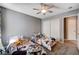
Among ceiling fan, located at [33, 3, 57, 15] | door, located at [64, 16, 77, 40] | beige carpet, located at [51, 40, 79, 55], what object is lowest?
beige carpet, located at [51, 40, 79, 55]

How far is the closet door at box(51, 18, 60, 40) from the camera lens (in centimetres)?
232

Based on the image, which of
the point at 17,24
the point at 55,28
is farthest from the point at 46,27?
the point at 17,24

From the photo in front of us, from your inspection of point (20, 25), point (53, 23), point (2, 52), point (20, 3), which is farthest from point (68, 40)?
point (2, 52)

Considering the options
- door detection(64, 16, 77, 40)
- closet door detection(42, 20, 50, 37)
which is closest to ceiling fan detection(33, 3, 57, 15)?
closet door detection(42, 20, 50, 37)

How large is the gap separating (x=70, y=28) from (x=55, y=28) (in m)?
0.31

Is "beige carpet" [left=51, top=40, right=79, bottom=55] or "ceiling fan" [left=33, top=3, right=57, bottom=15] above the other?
"ceiling fan" [left=33, top=3, right=57, bottom=15]

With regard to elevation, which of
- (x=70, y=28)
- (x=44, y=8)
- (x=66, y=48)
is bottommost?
(x=66, y=48)

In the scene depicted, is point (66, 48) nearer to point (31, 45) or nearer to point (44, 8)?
point (31, 45)

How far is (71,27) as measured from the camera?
232cm

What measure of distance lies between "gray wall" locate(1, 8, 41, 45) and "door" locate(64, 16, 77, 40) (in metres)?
0.58

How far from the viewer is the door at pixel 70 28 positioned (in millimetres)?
2300

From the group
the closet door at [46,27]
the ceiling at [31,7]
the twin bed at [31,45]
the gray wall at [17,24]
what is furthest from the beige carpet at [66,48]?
the ceiling at [31,7]

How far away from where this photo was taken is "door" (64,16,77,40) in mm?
2300

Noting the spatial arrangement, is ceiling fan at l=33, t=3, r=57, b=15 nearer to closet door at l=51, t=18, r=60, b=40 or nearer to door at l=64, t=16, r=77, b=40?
closet door at l=51, t=18, r=60, b=40
